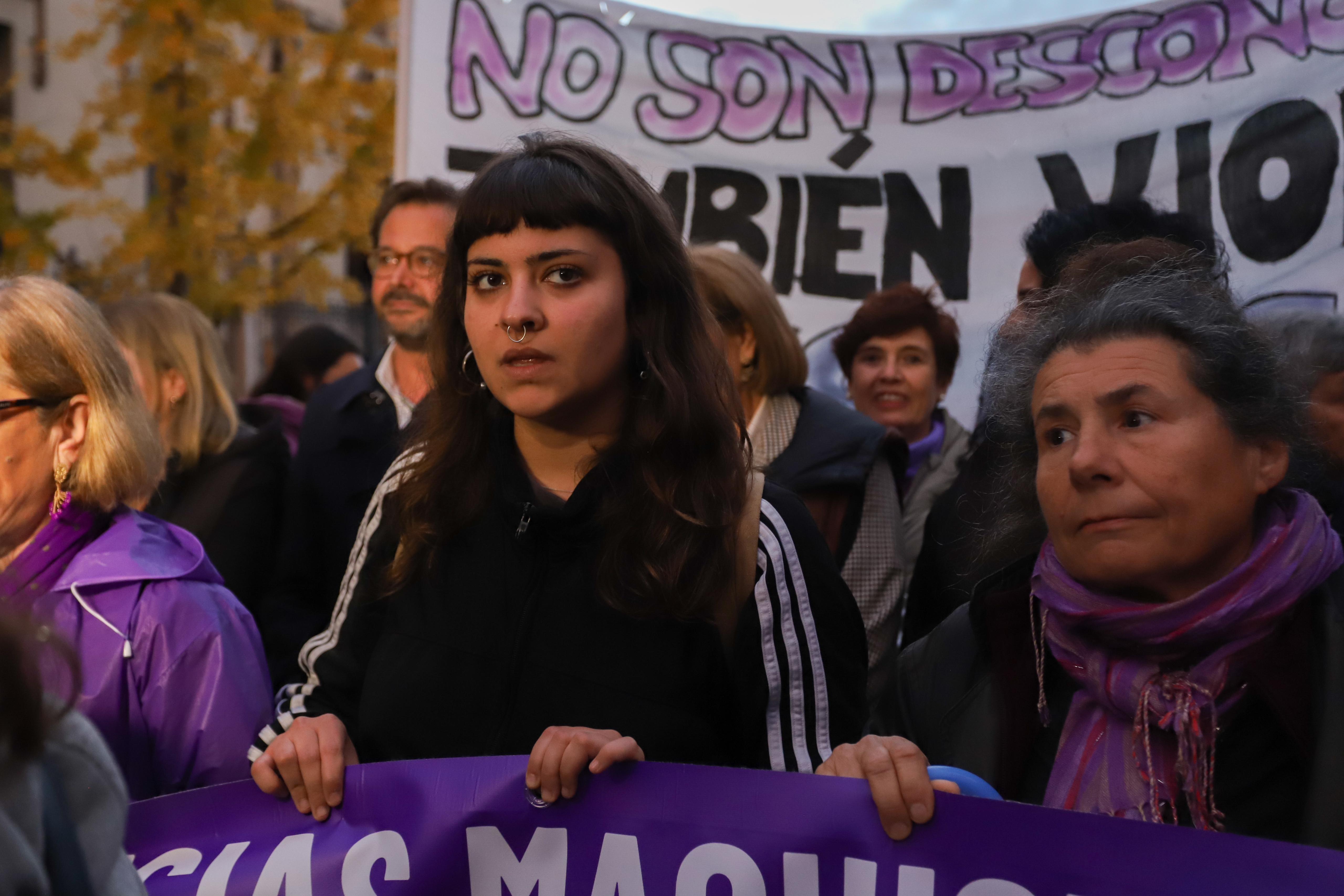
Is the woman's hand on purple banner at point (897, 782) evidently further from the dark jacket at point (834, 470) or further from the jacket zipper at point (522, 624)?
the dark jacket at point (834, 470)

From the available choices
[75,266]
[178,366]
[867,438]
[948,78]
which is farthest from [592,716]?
[75,266]

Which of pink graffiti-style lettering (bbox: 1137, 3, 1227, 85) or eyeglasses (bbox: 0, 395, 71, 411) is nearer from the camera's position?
eyeglasses (bbox: 0, 395, 71, 411)

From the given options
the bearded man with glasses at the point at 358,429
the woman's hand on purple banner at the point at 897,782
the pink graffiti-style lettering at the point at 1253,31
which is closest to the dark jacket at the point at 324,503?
the bearded man with glasses at the point at 358,429

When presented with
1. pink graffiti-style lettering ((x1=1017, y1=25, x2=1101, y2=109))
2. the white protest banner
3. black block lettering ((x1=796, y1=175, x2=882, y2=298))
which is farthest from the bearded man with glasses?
pink graffiti-style lettering ((x1=1017, y1=25, x2=1101, y2=109))

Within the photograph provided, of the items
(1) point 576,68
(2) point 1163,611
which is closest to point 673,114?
(1) point 576,68

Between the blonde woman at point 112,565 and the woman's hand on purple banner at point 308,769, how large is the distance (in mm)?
397

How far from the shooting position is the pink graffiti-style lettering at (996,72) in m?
4.47

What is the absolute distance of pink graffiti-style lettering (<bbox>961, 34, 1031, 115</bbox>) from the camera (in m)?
4.47

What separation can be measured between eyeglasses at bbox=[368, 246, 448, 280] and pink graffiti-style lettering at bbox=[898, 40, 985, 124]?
175 cm

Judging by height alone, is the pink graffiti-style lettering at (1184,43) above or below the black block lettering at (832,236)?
above

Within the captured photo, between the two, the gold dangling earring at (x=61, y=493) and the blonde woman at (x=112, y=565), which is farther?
the gold dangling earring at (x=61, y=493)

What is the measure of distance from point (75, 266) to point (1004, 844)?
38.0 feet

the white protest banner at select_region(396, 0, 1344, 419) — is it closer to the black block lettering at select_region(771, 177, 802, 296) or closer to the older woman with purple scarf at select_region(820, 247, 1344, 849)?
the black block lettering at select_region(771, 177, 802, 296)

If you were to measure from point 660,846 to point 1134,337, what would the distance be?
105cm
